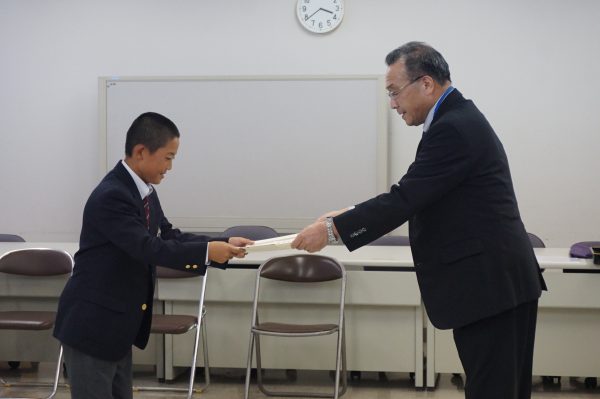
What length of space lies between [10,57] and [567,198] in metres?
5.57

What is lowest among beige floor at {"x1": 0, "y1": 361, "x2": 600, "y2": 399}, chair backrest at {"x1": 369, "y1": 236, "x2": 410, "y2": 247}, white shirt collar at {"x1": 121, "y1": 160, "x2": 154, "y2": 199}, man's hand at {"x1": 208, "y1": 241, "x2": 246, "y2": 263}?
beige floor at {"x1": 0, "y1": 361, "x2": 600, "y2": 399}

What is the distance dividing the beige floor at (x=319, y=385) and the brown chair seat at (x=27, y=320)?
1.58 ft

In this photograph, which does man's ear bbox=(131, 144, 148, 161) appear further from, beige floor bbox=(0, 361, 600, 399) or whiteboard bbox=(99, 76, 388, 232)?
whiteboard bbox=(99, 76, 388, 232)

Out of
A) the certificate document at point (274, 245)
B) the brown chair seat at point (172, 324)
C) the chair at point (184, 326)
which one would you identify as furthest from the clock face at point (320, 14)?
the certificate document at point (274, 245)

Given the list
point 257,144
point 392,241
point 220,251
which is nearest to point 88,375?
point 220,251

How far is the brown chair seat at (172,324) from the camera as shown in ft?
14.7

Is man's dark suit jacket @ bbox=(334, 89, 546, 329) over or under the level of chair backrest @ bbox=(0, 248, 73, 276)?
over

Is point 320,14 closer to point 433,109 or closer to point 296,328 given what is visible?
point 296,328

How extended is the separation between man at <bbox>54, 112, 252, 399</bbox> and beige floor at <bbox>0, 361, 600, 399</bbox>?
232cm

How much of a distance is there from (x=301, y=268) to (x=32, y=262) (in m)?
1.76

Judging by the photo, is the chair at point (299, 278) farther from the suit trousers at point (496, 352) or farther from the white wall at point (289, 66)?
the white wall at point (289, 66)

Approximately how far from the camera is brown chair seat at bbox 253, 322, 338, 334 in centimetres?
447

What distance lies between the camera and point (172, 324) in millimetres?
4543

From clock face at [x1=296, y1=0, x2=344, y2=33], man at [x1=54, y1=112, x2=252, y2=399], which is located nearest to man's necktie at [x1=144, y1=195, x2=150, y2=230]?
man at [x1=54, y1=112, x2=252, y2=399]
